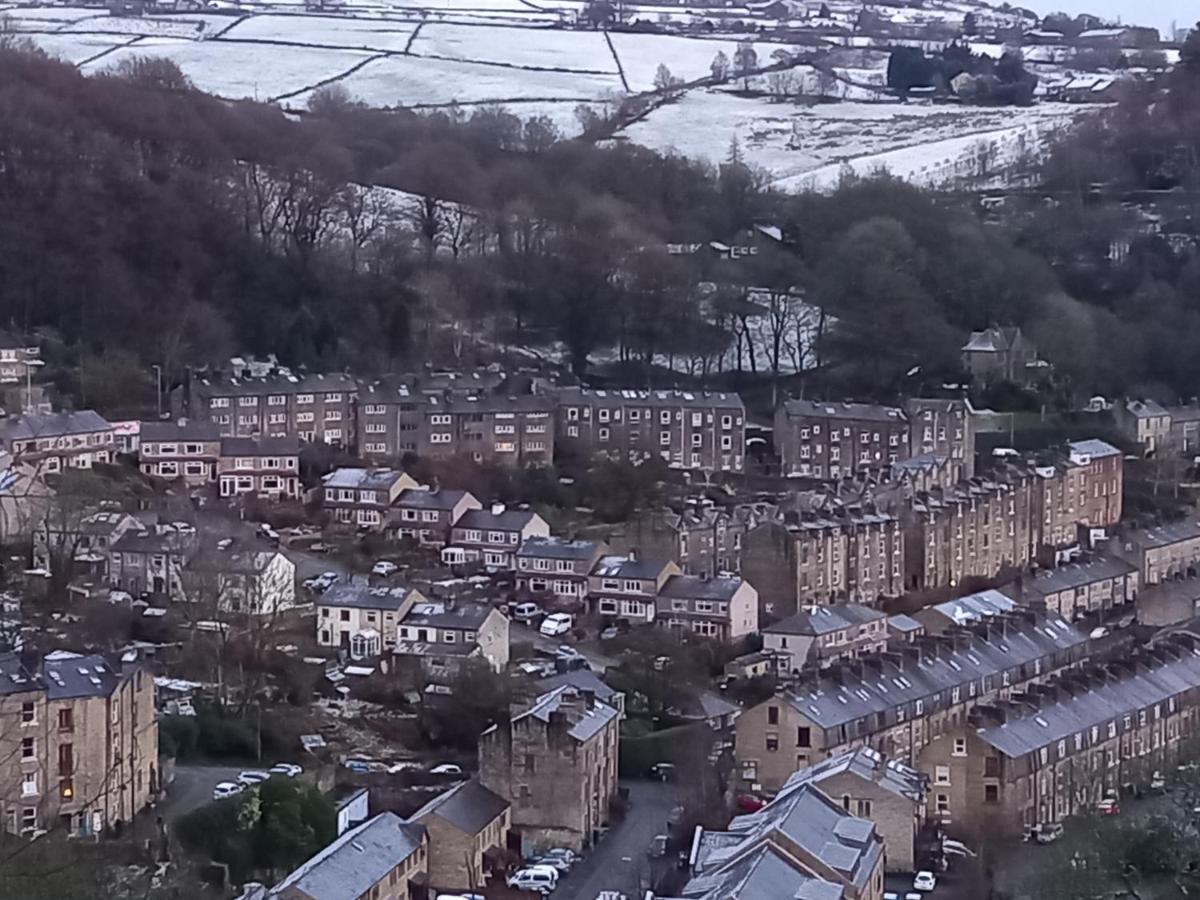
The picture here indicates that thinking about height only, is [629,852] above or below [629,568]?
below

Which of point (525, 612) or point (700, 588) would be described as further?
point (525, 612)

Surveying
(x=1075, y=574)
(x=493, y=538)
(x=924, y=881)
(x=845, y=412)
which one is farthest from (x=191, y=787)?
(x=845, y=412)

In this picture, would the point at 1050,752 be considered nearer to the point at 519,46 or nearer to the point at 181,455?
the point at 181,455

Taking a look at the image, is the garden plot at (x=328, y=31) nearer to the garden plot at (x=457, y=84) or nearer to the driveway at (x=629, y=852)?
the garden plot at (x=457, y=84)

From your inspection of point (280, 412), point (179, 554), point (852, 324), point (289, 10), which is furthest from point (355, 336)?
point (289, 10)

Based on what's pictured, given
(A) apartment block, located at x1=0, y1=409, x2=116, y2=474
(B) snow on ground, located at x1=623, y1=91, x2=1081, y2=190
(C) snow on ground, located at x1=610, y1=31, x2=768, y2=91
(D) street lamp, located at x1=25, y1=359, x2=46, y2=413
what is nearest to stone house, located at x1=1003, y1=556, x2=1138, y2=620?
(A) apartment block, located at x1=0, y1=409, x2=116, y2=474

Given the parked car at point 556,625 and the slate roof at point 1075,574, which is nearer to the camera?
the parked car at point 556,625

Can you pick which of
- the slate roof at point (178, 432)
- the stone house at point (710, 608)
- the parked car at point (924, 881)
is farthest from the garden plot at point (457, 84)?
the parked car at point (924, 881)

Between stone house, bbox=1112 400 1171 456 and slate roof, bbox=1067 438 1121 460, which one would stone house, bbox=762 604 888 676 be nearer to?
slate roof, bbox=1067 438 1121 460
